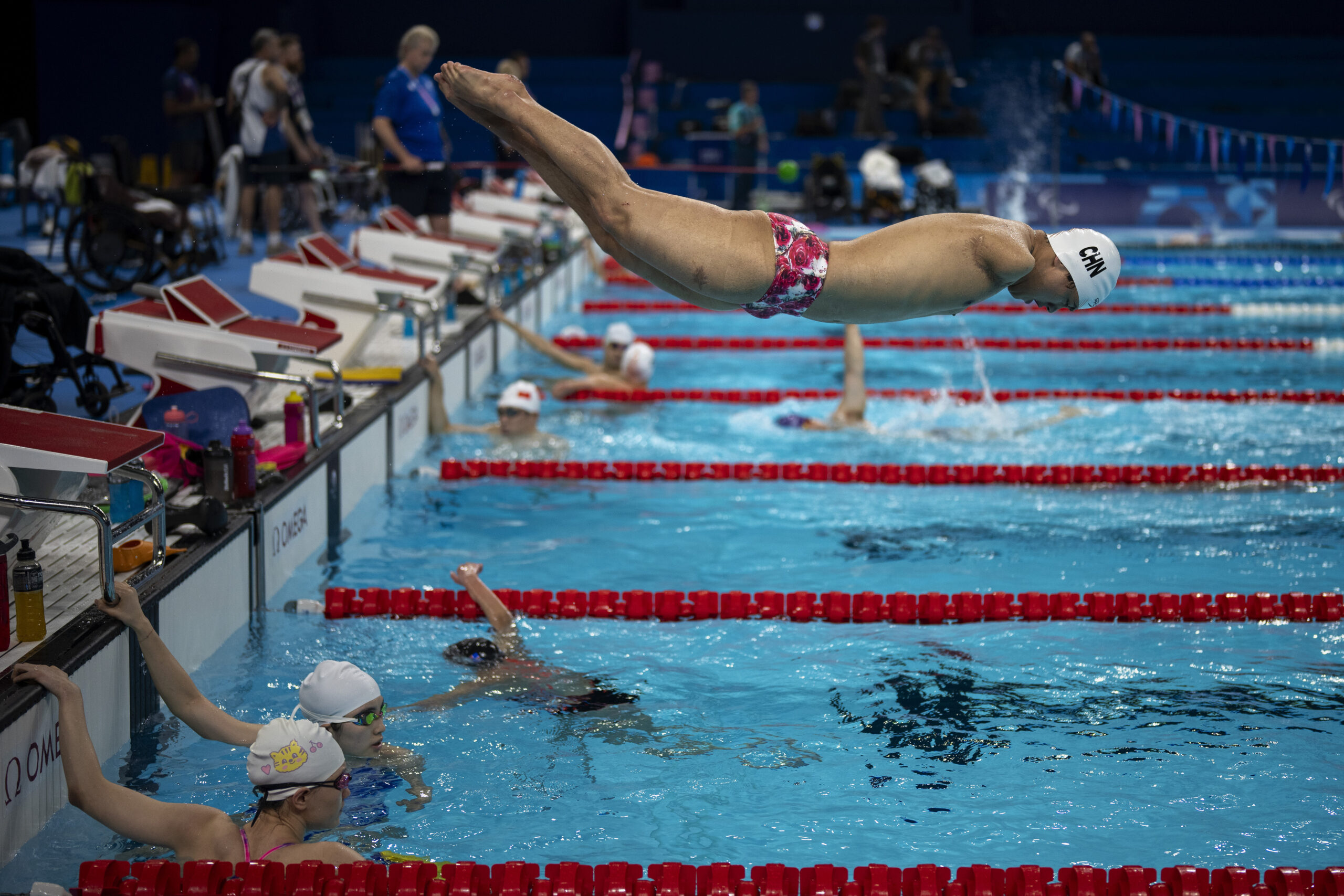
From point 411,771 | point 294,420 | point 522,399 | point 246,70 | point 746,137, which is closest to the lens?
point 411,771

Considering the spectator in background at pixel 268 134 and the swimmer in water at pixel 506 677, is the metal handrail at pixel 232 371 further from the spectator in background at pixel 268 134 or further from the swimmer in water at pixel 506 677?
the spectator in background at pixel 268 134

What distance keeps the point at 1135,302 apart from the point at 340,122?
12.1 metres

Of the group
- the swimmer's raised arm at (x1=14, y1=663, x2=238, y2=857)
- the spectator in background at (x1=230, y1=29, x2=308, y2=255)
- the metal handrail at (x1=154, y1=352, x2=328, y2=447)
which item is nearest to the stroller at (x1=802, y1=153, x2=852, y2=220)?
the spectator in background at (x1=230, y1=29, x2=308, y2=255)

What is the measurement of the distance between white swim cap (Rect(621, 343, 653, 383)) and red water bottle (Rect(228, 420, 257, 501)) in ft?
11.7

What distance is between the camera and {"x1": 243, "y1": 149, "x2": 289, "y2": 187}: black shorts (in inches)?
388

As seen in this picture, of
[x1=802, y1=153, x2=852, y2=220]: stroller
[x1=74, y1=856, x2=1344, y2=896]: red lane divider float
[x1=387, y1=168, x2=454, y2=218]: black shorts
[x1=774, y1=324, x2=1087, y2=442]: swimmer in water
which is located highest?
[x1=802, y1=153, x2=852, y2=220]: stroller

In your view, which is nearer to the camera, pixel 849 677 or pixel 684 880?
pixel 684 880

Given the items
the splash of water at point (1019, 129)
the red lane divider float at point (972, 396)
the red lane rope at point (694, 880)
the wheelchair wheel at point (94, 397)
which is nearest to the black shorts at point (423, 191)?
the red lane divider float at point (972, 396)

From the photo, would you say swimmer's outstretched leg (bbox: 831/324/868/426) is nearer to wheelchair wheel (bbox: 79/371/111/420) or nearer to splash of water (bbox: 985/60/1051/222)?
wheelchair wheel (bbox: 79/371/111/420)

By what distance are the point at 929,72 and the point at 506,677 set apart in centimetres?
1744

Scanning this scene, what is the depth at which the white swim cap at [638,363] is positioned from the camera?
767cm

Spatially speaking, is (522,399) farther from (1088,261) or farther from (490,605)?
(1088,261)

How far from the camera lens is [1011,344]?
10047 millimetres

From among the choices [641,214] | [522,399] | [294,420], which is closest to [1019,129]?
[522,399]
